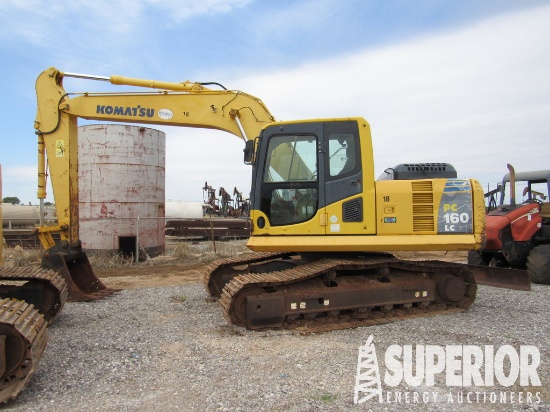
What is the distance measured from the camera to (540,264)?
10.1m

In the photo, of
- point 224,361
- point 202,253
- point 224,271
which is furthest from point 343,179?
point 202,253

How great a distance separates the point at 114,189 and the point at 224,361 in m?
11.3

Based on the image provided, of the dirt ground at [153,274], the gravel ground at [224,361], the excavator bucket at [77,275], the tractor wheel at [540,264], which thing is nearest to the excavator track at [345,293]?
the gravel ground at [224,361]

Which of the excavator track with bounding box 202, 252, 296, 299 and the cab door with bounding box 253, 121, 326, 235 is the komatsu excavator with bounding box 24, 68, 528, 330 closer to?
the cab door with bounding box 253, 121, 326, 235

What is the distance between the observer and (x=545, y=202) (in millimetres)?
11469

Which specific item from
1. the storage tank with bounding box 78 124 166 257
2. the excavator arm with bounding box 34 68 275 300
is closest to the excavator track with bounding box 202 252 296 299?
the excavator arm with bounding box 34 68 275 300

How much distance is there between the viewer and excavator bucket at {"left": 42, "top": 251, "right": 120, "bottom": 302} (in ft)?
26.0

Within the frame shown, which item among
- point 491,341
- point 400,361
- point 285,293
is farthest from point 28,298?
point 491,341

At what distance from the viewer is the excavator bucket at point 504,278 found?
8.83 metres

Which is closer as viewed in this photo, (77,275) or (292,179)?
(292,179)

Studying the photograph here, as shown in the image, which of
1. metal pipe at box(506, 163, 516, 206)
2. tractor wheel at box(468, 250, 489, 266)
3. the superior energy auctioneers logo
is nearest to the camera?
the superior energy auctioneers logo

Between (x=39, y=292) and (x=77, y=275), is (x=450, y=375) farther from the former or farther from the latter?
(x=77, y=275)

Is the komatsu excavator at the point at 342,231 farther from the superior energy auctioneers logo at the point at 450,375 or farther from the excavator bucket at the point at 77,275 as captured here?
the excavator bucket at the point at 77,275

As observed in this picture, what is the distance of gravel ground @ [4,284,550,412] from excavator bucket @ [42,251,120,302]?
66cm
